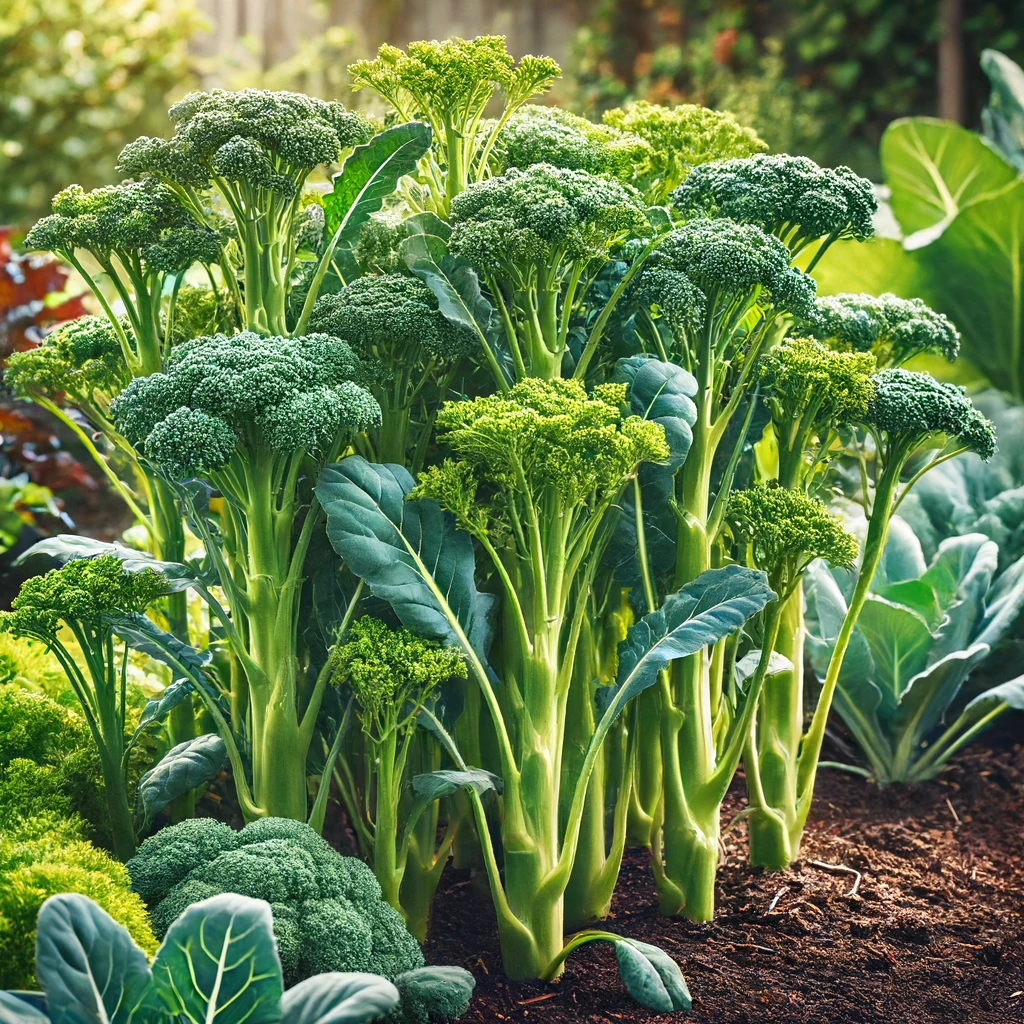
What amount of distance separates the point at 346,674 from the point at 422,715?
16 centimetres

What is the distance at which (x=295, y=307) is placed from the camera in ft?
6.51

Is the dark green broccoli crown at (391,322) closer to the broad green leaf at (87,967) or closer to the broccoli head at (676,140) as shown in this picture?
the broccoli head at (676,140)

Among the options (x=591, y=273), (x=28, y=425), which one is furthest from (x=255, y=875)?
(x=28, y=425)

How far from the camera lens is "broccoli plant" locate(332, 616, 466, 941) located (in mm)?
1651

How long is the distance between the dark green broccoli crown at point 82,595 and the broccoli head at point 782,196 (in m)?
1.20

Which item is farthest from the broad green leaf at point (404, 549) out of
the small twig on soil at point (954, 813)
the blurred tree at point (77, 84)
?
the blurred tree at point (77, 84)

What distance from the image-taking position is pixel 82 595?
5.67 ft

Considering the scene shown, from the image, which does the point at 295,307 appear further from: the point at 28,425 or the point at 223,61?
the point at 223,61

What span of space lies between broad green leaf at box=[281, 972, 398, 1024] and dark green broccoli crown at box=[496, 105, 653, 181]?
137cm

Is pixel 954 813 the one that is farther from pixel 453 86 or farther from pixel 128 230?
pixel 128 230

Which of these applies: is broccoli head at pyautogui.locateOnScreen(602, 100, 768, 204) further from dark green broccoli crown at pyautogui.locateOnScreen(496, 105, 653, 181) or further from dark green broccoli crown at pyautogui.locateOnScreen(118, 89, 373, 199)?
dark green broccoli crown at pyautogui.locateOnScreen(118, 89, 373, 199)

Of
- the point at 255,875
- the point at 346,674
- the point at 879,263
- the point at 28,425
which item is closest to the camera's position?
the point at 255,875

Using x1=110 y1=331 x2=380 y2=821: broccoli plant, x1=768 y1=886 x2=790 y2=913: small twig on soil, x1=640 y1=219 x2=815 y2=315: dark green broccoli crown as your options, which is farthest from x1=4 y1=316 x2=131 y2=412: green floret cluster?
x1=768 y1=886 x2=790 y2=913: small twig on soil

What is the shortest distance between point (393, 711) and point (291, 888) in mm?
303
